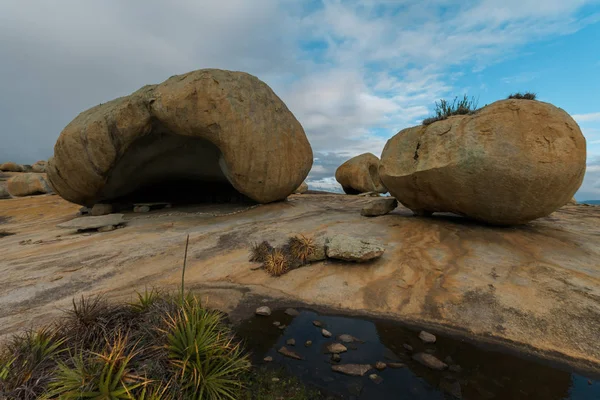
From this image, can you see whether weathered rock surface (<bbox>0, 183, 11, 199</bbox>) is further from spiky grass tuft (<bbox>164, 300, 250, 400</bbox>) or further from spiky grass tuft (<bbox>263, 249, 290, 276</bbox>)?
spiky grass tuft (<bbox>164, 300, 250, 400</bbox>)

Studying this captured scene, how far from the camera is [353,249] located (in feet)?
18.0

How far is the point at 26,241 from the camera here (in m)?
8.27

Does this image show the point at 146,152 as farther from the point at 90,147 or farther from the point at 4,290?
the point at 4,290

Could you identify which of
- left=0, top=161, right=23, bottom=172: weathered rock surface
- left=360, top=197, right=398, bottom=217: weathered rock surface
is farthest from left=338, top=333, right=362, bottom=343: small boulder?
left=0, top=161, right=23, bottom=172: weathered rock surface

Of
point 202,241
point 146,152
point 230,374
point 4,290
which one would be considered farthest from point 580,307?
point 146,152

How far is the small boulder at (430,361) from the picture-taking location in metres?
3.17

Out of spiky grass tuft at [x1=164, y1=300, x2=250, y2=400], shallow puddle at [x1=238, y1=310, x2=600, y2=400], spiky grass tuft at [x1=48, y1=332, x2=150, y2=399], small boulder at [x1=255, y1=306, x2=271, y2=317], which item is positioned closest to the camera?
spiky grass tuft at [x1=48, y1=332, x2=150, y2=399]

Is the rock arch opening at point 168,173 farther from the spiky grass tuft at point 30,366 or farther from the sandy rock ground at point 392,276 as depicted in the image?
the spiky grass tuft at point 30,366

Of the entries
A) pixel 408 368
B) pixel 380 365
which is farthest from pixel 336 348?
pixel 408 368

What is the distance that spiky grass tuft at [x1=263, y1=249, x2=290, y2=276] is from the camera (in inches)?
215

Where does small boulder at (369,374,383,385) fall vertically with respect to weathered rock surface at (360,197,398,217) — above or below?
below

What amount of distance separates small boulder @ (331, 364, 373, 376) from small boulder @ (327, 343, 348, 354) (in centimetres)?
26

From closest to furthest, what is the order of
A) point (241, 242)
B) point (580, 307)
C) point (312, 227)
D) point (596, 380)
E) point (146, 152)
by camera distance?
point (596, 380) < point (580, 307) < point (241, 242) < point (312, 227) < point (146, 152)

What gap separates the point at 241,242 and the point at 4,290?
421 cm
